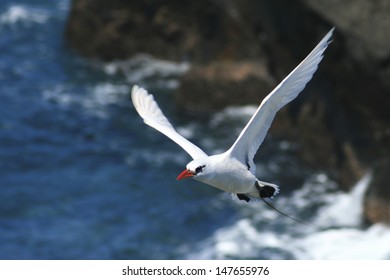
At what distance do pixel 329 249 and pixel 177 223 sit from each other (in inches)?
172

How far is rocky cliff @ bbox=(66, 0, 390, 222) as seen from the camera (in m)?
26.1

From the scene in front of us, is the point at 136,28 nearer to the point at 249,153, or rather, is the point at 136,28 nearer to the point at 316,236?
the point at 316,236

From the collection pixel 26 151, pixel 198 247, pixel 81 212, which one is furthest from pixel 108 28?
pixel 198 247

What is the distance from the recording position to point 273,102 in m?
14.6

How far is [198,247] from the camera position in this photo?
27.7 m

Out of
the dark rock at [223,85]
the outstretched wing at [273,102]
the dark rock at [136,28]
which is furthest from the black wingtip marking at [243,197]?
the dark rock at [136,28]

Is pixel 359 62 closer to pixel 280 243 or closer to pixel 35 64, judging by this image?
pixel 280 243

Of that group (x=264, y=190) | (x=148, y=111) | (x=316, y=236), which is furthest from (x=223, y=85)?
(x=264, y=190)

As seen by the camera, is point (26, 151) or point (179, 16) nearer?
point (26, 151)

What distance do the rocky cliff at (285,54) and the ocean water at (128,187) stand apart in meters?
0.54

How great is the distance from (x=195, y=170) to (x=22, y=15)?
30.2 meters

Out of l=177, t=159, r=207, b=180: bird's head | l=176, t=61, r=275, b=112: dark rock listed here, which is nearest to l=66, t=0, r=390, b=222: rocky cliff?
l=176, t=61, r=275, b=112: dark rock

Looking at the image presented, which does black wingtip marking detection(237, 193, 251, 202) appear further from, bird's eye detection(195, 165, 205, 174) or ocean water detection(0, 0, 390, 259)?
ocean water detection(0, 0, 390, 259)

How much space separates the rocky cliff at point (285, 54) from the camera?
85.8 ft
